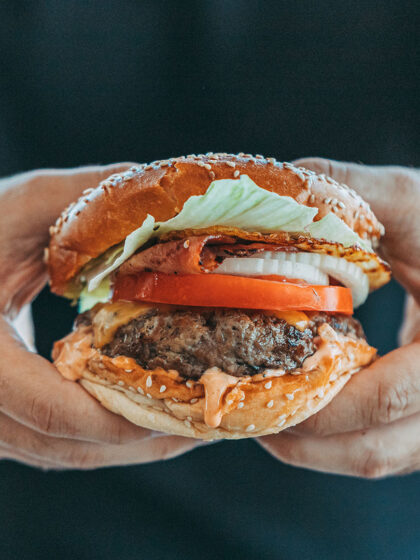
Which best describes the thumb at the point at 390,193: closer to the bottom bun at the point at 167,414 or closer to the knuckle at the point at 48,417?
the bottom bun at the point at 167,414

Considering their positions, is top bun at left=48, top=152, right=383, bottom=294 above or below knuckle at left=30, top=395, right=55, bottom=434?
above

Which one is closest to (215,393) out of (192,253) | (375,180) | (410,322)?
(192,253)

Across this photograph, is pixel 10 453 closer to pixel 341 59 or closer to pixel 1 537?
pixel 1 537

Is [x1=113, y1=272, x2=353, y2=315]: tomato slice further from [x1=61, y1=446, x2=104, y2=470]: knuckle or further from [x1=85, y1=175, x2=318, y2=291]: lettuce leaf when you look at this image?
[x1=61, y1=446, x2=104, y2=470]: knuckle

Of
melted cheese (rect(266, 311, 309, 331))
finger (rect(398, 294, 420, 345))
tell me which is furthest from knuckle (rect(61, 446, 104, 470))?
finger (rect(398, 294, 420, 345))

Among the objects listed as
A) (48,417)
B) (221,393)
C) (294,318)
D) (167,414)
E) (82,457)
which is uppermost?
(294,318)

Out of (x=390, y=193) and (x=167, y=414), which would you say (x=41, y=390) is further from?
(x=390, y=193)

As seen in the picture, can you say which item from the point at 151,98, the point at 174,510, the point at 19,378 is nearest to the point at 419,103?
the point at 151,98
